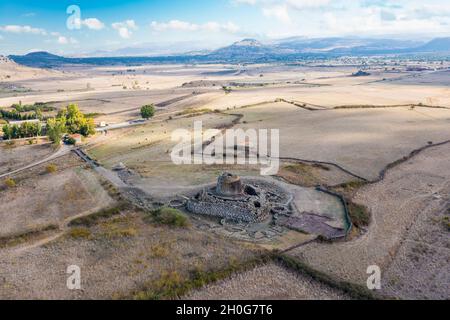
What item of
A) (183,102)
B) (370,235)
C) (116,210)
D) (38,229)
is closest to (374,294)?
(370,235)

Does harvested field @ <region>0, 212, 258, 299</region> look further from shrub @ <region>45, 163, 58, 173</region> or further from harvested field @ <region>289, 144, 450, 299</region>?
shrub @ <region>45, 163, 58, 173</region>

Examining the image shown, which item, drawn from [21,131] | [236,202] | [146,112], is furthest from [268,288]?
[146,112]

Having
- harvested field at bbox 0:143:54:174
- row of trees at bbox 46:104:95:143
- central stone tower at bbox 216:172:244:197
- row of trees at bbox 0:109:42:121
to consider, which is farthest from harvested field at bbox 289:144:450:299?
row of trees at bbox 0:109:42:121

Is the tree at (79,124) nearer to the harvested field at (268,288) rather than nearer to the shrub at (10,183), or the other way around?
the shrub at (10,183)

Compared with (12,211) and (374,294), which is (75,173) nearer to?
(12,211)

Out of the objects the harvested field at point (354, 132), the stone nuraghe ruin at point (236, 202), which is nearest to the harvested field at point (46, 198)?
the stone nuraghe ruin at point (236, 202)

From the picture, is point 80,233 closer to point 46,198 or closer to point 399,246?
point 46,198

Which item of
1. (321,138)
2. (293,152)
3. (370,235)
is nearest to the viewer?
(370,235)
